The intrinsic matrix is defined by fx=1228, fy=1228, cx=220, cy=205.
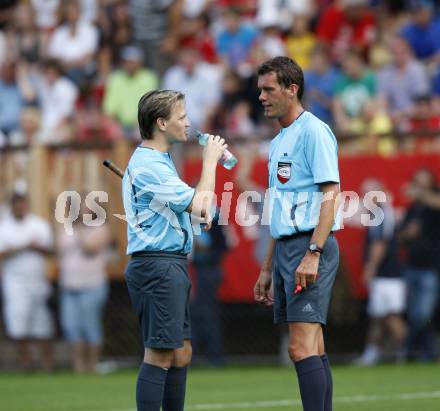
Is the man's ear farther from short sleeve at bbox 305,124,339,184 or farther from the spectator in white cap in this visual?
the spectator in white cap

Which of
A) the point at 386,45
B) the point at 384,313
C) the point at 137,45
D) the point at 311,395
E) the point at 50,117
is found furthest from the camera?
the point at 137,45

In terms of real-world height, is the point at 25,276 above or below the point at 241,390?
above

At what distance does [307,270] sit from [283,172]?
2.11 ft

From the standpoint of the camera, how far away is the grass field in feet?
33.4

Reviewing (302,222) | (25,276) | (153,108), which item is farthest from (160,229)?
(25,276)

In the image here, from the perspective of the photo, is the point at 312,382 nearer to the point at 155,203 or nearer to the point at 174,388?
the point at 174,388

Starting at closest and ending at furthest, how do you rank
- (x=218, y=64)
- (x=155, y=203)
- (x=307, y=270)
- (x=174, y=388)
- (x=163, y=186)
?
(x=307, y=270) → (x=163, y=186) → (x=155, y=203) → (x=174, y=388) → (x=218, y=64)

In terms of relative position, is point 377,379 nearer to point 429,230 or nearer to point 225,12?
point 429,230

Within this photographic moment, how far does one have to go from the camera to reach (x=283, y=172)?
7297 mm

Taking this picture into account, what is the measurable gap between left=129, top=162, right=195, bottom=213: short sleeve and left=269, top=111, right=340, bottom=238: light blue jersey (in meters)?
0.56

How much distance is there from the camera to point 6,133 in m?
17.3

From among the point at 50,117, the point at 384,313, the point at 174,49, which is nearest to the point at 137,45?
the point at 174,49

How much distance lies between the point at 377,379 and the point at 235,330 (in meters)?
3.30

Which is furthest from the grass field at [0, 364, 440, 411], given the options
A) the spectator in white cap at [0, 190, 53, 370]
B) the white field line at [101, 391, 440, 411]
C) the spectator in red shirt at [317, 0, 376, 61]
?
the spectator in red shirt at [317, 0, 376, 61]
